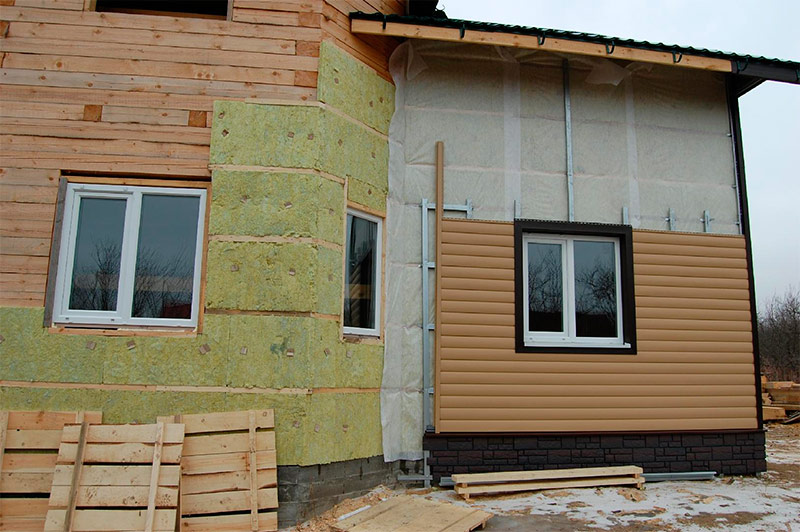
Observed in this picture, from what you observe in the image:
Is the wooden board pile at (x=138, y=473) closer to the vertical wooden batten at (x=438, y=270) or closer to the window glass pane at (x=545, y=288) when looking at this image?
the vertical wooden batten at (x=438, y=270)

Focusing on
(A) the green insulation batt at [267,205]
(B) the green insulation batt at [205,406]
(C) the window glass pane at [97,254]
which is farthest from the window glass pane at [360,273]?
(C) the window glass pane at [97,254]

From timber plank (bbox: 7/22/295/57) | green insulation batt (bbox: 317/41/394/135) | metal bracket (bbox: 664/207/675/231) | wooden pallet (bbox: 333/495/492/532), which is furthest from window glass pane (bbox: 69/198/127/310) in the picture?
metal bracket (bbox: 664/207/675/231)

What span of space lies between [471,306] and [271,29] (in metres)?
3.44

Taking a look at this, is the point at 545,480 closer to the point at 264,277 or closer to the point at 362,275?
the point at 362,275

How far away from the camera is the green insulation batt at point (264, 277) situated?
17.1 feet

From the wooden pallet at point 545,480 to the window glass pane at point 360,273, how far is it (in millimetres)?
1826

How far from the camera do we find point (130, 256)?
5.32m

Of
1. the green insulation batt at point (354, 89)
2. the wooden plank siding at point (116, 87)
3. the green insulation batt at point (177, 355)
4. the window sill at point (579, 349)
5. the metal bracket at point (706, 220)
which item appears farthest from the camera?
the metal bracket at point (706, 220)

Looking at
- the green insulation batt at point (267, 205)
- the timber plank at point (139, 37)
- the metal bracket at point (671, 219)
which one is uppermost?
the timber plank at point (139, 37)

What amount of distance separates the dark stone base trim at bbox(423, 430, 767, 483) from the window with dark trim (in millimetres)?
995

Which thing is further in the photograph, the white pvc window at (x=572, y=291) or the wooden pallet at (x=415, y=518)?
the white pvc window at (x=572, y=291)

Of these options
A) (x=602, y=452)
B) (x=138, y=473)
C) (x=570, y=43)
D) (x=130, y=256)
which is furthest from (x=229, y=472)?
(x=570, y=43)

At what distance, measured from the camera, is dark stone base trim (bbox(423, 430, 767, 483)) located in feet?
20.2

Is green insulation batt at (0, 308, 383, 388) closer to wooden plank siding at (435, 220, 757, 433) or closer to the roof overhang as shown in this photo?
wooden plank siding at (435, 220, 757, 433)
